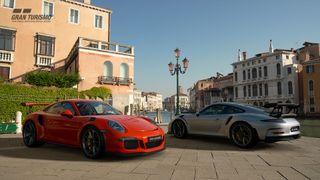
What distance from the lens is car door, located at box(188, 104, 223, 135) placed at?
8.01 metres

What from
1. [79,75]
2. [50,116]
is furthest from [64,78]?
[50,116]

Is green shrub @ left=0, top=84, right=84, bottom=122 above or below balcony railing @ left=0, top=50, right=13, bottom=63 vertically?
below

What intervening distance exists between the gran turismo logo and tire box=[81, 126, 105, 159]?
2615 cm

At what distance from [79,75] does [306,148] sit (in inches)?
729

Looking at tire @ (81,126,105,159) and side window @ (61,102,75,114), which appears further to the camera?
side window @ (61,102,75,114)

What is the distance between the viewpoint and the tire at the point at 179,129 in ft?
29.7

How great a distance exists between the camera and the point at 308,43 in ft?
191

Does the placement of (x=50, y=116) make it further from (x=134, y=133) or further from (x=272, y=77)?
(x=272, y=77)

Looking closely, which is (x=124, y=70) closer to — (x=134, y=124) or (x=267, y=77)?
(x=134, y=124)

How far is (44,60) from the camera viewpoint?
2783 cm

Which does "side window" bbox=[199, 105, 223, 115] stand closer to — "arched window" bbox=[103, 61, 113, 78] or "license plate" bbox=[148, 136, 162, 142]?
"license plate" bbox=[148, 136, 162, 142]

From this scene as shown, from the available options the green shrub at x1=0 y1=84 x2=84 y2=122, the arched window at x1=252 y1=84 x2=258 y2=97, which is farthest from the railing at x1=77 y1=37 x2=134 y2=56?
the arched window at x1=252 y1=84 x2=258 y2=97

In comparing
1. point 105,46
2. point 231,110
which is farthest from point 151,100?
point 231,110

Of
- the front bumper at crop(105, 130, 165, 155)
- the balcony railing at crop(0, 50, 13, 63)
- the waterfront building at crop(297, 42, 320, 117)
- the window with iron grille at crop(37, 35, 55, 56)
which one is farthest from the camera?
the waterfront building at crop(297, 42, 320, 117)
